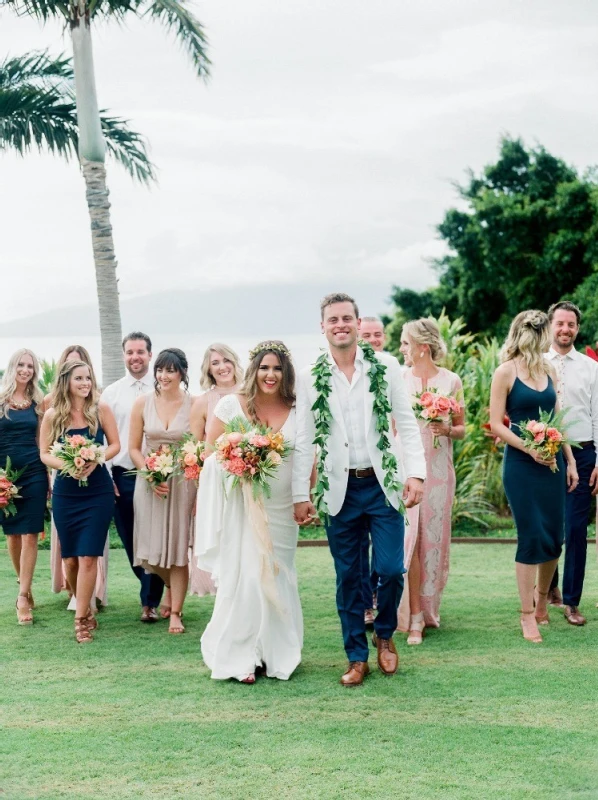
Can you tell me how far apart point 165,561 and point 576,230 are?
25565 mm

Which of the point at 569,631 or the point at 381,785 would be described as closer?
the point at 381,785

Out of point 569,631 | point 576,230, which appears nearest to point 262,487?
point 569,631

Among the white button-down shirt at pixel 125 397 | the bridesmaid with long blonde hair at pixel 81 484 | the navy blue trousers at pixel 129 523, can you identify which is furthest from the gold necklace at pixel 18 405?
the navy blue trousers at pixel 129 523

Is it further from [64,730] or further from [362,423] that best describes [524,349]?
[64,730]

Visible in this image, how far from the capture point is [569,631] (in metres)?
7.34

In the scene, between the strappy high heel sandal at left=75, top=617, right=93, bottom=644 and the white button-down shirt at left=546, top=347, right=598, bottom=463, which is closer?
the strappy high heel sandal at left=75, top=617, right=93, bottom=644

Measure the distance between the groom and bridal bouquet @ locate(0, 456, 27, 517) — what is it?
3067 millimetres

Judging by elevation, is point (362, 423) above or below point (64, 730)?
above

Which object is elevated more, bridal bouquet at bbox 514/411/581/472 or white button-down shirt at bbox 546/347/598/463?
white button-down shirt at bbox 546/347/598/463

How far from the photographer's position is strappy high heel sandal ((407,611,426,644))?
23.2 feet

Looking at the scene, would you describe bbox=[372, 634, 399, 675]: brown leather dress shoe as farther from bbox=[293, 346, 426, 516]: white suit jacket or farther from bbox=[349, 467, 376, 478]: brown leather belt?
bbox=[349, 467, 376, 478]: brown leather belt

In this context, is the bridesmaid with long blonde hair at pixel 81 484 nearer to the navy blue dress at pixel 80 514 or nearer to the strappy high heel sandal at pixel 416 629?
the navy blue dress at pixel 80 514

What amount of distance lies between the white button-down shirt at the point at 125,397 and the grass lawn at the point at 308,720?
1595 mm

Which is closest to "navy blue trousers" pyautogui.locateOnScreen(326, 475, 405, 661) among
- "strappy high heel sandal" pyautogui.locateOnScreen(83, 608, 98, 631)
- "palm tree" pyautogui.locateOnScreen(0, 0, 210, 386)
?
"strappy high heel sandal" pyautogui.locateOnScreen(83, 608, 98, 631)
